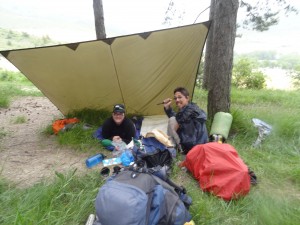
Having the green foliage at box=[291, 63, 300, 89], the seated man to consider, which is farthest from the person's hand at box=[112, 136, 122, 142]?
the green foliage at box=[291, 63, 300, 89]

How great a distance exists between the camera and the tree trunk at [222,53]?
3.10m

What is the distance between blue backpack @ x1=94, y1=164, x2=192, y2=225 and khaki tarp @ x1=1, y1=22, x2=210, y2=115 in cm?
184

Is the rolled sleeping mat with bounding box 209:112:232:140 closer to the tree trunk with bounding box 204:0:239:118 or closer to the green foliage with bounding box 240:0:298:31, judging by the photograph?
the tree trunk with bounding box 204:0:239:118

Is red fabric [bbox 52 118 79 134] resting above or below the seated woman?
below

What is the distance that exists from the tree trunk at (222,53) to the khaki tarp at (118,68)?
0.83ft

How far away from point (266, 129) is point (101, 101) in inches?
94.0

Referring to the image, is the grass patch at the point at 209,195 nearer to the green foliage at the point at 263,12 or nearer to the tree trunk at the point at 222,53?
the tree trunk at the point at 222,53

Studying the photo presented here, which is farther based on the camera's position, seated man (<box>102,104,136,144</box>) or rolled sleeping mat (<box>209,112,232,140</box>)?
seated man (<box>102,104,136,144</box>)

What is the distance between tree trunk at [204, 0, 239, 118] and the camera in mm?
3102

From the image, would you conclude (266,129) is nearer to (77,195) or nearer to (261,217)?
(261,217)

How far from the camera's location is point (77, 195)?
1935 millimetres

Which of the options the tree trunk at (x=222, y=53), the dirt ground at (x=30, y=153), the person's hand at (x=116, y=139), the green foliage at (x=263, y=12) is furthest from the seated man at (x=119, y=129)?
the green foliage at (x=263, y=12)

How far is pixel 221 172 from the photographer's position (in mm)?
2084

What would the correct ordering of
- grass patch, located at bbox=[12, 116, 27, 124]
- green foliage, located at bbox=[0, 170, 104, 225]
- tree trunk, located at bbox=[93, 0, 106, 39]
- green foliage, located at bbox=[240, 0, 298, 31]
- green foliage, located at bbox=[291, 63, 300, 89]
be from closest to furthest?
green foliage, located at bbox=[0, 170, 104, 225], grass patch, located at bbox=[12, 116, 27, 124], tree trunk, located at bbox=[93, 0, 106, 39], green foliage, located at bbox=[240, 0, 298, 31], green foliage, located at bbox=[291, 63, 300, 89]
